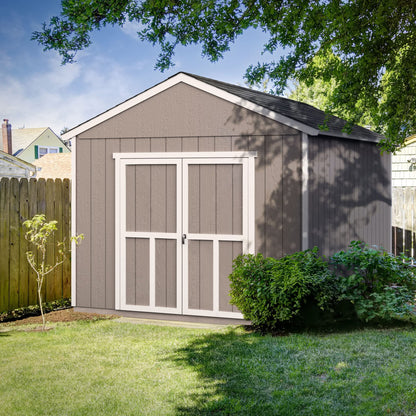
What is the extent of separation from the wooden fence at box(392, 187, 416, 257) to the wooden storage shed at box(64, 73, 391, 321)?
12.6 ft

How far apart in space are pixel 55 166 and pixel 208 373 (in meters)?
22.5

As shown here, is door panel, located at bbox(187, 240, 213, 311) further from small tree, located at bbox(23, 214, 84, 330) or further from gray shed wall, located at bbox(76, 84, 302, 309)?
small tree, located at bbox(23, 214, 84, 330)

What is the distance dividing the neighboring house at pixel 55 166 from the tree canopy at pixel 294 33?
18.6 metres

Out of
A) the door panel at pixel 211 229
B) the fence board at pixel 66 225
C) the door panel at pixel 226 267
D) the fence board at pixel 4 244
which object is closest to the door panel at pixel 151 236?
the door panel at pixel 211 229

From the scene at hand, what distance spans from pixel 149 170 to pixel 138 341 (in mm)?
2680

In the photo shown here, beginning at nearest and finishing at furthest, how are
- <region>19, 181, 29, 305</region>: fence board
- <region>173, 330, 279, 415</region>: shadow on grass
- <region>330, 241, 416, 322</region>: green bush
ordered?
<region>173, 330, 279, 415</region>: shadow on grass
<region>330, 241, 416, 322</region>: green bush
<region>19, 181, 29, 305</region>: fence board

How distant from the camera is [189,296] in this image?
8.30 metres

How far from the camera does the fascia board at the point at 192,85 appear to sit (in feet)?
25.5

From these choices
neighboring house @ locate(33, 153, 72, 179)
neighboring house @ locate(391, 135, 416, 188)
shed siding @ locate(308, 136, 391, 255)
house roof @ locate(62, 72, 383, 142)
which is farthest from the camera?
neighboring house @ locate(33, 153, 72, 179)

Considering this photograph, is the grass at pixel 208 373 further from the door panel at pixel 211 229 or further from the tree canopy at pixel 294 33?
the tree canopy at pixel 294 33

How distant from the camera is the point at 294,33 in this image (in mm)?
7340

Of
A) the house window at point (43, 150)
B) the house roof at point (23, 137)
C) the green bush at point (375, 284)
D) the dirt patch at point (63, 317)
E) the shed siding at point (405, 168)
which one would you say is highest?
the house roof at point (23, 137)

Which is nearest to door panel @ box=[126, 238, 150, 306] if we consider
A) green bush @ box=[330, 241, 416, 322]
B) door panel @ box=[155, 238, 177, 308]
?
door panel @ box=[155, 238, 177, 308]

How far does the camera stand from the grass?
185 inches
